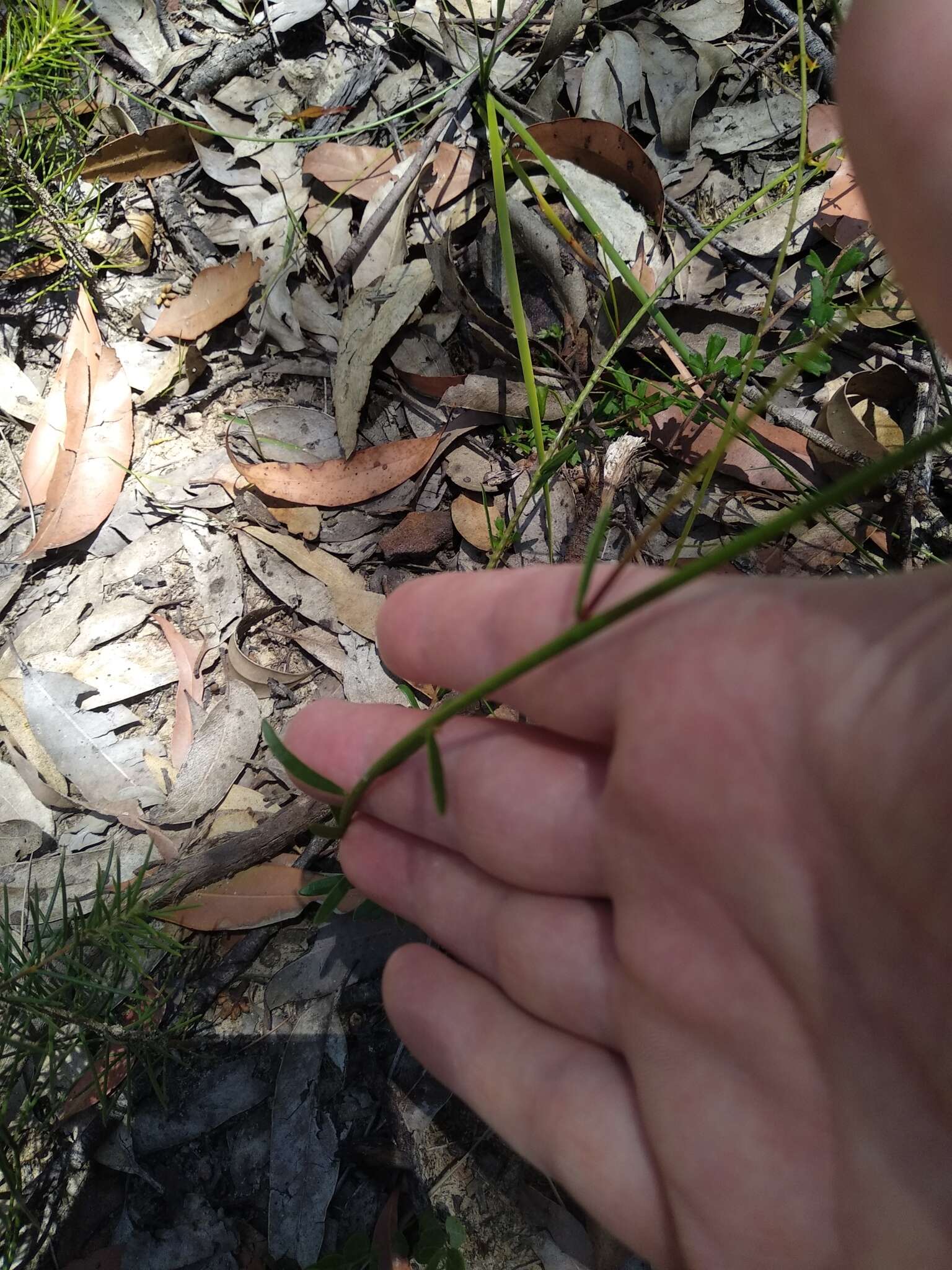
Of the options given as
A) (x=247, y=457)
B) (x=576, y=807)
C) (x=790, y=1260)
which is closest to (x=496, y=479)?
(x=247, y=457)

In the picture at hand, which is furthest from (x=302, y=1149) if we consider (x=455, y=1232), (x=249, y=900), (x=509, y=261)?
(x=509, y=261)

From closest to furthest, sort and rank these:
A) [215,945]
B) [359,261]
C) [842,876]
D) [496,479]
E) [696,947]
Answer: [842,876], [696,947], [215,945], [496,479], [359,261]

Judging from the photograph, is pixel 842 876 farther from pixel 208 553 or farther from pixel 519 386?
pixel 208 553

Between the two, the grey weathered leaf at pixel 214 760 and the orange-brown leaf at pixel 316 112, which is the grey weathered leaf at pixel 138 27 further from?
the grey weathered leaf at pixel 214 760

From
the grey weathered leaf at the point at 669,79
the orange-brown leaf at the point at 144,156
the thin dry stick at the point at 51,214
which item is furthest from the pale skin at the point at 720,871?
the orange-brown leaf at the point at 144,156

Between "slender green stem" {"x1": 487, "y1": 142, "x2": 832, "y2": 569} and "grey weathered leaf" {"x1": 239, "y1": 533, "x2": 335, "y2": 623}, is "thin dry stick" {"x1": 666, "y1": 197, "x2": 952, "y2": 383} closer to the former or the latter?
"slender green stem" {"x1": 487, "y1": 142, "x2": 832, "y2": 569}

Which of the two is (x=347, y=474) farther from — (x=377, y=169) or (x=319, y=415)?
(x=377, y=169)
